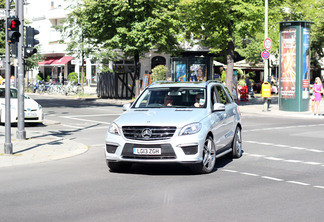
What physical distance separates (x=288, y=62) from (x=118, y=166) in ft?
65.7

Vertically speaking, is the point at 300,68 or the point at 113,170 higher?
the point at 300,68

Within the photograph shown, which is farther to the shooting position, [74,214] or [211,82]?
[211,82]

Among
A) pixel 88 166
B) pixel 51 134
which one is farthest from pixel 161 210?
pixel 51 134

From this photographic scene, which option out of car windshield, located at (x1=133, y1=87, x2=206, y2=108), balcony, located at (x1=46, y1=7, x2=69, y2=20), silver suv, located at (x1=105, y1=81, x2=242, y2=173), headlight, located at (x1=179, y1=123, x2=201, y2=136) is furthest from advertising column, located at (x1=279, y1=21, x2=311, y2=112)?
balcony, located at (x1=46, y1=7, x2=69, y2=20)

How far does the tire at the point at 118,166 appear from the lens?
32.0 ft

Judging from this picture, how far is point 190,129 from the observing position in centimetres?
924

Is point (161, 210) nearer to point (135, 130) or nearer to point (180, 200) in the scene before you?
point (180, 200)

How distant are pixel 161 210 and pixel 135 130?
2.66 m

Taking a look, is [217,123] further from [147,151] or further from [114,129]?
[114,129]

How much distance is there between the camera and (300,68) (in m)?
27.9

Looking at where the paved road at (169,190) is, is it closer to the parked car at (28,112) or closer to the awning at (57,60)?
the parked car at (28,112)

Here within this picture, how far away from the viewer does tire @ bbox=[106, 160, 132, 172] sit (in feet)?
32.0

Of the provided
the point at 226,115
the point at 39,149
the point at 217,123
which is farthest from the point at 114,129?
the point at 39,149

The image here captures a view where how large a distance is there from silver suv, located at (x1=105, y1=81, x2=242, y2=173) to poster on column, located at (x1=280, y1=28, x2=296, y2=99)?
18.1m
